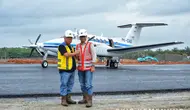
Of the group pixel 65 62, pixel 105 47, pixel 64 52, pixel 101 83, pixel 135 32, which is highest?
pixel 135 32

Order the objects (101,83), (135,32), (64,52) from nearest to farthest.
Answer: (64,52), (101,83), (135,32)

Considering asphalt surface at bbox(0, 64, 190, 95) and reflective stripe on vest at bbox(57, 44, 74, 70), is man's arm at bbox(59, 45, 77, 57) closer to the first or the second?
reflective stripe on vest at bbox(57, 44, 74, 70)

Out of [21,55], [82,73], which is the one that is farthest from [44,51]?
[21,55]

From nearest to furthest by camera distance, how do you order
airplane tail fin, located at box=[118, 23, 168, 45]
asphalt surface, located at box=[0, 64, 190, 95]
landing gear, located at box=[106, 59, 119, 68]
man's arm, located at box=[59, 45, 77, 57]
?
man's arm, located at box=[59, 45, 77, 57], asphalt surface, located at box=[0, 64, 190, 95], landing gear, located at box=[106, 59, 119, 68], airplane tail fin, located at box=[118, 23, 168, 45]

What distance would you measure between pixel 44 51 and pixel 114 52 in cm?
652

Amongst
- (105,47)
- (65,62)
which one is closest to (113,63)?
(105,47)

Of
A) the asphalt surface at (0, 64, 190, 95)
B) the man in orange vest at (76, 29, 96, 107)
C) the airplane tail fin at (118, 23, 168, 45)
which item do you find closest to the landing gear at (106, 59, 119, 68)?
the airplane tail fin at (118, 23, 168, 45)

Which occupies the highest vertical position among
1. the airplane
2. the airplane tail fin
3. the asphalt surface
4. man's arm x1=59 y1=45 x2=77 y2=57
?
the airplane tail fin

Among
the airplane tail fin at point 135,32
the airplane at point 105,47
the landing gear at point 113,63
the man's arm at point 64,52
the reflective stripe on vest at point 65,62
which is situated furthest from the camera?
the airplane tail fin at point 135,32

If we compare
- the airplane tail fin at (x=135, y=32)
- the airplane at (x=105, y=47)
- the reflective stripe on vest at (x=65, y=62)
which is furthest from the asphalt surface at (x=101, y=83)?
the airplane tail fin at (x=135, y=32)

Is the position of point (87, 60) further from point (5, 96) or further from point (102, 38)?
point (102, 38)

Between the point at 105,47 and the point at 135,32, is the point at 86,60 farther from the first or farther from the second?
the point at 135,32

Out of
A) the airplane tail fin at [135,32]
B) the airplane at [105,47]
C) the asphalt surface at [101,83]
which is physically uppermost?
the airplane tail fin at [135,32]

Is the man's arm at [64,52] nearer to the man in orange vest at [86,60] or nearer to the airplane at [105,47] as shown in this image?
the man in orange vest at [86,60]
